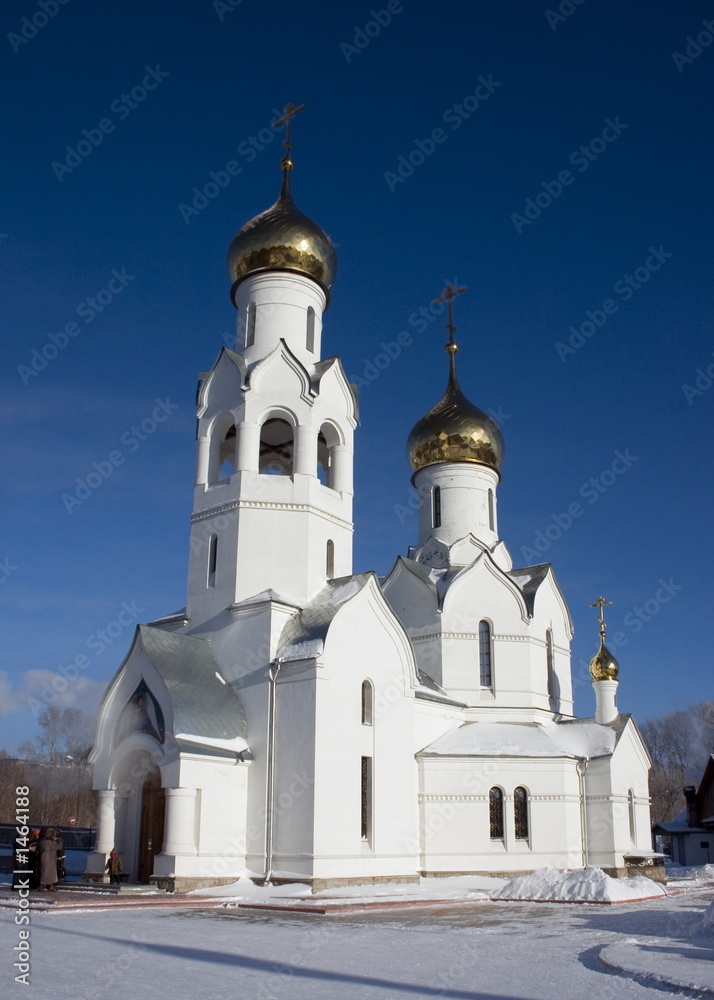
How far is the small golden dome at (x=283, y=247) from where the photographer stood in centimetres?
2002

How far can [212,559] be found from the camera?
1855 cm

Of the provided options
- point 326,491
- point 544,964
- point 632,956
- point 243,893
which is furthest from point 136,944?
point 326,491

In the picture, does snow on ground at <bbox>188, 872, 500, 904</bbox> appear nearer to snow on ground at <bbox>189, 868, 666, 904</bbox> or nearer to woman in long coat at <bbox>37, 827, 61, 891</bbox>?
snow on ground at <bbox>189, 868, 666, 904</bbox>

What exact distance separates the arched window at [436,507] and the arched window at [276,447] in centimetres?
454

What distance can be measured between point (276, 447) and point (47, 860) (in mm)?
9980

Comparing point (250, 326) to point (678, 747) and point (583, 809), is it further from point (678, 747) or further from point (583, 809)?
point (678, 747)

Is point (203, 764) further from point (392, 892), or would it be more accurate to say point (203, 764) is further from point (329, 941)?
point (329, 941)

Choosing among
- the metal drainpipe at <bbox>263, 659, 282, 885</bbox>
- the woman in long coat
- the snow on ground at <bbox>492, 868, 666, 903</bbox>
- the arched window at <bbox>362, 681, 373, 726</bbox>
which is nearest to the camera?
the snow on ground at <bbox>492, 868, 666, 903</bbox>

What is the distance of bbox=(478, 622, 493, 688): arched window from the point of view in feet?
69.4

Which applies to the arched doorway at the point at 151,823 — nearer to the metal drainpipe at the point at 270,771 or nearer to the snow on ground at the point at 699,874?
the metal drainpipe at the point at 270,771

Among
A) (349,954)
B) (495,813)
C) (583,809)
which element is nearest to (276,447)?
(495,813)

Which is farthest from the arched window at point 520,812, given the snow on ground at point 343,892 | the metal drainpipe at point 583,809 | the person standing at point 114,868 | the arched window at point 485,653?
Result: the person standing at point 114,868

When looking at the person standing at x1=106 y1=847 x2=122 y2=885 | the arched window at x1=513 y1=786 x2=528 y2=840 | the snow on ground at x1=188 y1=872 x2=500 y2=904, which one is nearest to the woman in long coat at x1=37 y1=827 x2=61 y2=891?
the person standing at x1=106 y1=847 x2=122 y2=885

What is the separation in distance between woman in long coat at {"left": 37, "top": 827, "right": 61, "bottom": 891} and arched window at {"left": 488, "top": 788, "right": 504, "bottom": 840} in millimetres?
8621
